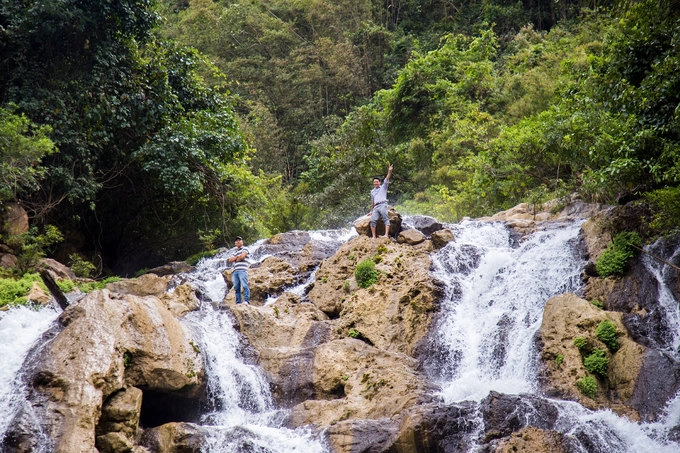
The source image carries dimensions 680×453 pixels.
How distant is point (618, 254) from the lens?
12656mm

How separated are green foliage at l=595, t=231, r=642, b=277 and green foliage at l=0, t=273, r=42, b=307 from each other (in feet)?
39.9

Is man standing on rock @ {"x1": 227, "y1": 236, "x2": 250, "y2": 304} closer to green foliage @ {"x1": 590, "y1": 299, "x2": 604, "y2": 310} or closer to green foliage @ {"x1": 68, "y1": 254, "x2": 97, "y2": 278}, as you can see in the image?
green foliage @ {"x1": 68, "y1": 254, "x2": 97, "y2": 278}

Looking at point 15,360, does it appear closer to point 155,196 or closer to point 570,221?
point 155,196

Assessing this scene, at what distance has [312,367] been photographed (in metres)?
12.5

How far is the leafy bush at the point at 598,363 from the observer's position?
10.9 meters

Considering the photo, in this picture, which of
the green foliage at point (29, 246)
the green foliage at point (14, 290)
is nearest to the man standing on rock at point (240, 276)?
the green foliage at point (14, 290)

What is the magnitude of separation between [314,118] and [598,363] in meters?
30.7

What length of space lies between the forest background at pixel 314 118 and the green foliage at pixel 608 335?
213 centimetres

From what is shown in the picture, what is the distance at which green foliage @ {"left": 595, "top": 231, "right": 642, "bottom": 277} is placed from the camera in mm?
12539

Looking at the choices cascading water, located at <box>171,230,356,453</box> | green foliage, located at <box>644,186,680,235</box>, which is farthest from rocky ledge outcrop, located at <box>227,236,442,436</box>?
green foliage, located at <box>644,186,680,235</box>

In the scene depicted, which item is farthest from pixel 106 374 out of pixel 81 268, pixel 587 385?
pixel 81 268

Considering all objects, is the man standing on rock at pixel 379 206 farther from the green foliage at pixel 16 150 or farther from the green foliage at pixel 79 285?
the green foliage at pixel 16 150

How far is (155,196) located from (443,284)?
11863 mm

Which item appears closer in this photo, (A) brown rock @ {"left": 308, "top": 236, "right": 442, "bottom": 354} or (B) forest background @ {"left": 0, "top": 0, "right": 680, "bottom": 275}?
(B) forest background @ {"left": 0, "top": 0, "right": 680, "bottom": 275}
